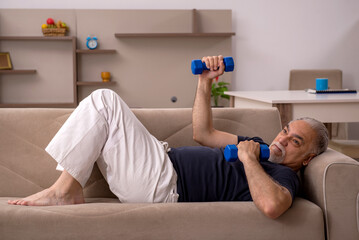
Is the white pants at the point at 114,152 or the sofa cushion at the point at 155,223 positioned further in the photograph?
the white pants at the point at 114,152

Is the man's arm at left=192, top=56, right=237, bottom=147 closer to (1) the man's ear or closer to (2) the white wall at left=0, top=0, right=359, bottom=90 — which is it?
(1) the man's ear

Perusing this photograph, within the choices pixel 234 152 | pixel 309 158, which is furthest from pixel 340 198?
pixel 234 152

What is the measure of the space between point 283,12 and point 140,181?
443 centimetres

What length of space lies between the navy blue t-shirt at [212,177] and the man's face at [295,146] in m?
0.05

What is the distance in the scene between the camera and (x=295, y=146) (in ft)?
5.92

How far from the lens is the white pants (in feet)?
5.53

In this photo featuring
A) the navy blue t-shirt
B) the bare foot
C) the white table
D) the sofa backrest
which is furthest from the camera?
the white table

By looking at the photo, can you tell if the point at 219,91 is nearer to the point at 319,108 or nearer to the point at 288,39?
the point at 288,39

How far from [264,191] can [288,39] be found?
4.45m

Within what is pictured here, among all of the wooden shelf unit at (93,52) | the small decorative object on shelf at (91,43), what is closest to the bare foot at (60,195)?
the wooden shelf unit at (93,52)

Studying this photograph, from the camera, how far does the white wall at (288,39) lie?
557 cm

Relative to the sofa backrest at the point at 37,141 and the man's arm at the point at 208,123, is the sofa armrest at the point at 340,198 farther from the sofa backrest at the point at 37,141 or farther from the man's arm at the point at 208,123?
the sofa backrest at the point at 37,141

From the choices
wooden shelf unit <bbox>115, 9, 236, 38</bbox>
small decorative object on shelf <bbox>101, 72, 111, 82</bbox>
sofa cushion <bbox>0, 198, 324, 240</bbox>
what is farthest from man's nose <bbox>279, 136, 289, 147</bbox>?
small decorative object on shelf <bbox>101, 72, 111, 82</bbox>

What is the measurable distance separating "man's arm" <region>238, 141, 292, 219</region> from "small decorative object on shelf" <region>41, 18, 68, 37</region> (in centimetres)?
392
